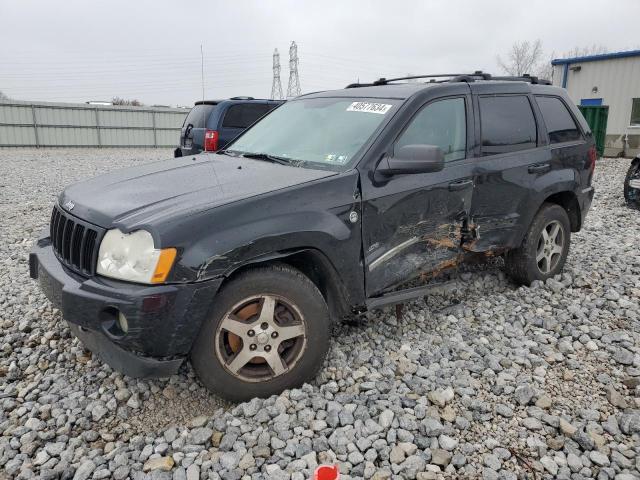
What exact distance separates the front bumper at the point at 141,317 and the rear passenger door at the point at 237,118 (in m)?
7.58

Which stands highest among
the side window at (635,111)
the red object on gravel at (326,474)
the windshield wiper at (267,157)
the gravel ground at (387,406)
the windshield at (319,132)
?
the side window at (635,111)

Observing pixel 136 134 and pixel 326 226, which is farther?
pixel 136 134

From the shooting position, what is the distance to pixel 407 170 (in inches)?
125

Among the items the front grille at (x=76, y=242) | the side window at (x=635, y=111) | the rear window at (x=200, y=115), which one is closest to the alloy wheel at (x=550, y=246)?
the front grille at (x=76, y=242)

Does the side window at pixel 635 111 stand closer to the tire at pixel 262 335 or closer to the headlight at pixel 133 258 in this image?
the tire at pixel 262 335

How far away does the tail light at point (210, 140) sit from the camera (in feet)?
31.5

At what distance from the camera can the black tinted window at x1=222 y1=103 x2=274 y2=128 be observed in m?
10.1

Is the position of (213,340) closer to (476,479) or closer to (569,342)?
(476,479)

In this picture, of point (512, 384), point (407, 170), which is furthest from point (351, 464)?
point (407, 170)

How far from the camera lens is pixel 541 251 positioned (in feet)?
15.1

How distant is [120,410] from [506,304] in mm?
3136

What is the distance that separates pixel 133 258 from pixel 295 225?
0.88m

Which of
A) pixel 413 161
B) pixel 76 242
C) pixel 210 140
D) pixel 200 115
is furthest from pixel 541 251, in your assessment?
pixel 200 115

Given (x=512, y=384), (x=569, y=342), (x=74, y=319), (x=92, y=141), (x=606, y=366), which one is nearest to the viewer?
(x=74, y=319)
